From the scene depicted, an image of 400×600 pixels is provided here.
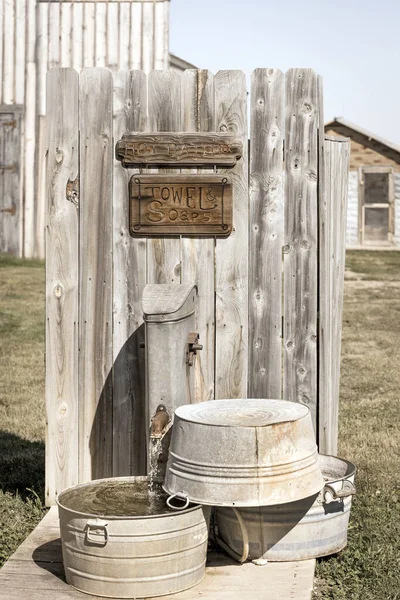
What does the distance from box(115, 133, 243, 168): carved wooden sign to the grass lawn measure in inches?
78.7

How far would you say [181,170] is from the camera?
500cm

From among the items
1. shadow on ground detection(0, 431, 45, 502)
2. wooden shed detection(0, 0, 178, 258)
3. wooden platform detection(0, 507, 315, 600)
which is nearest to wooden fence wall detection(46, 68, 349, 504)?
shadow on ground detection(0, 431, 45, 502)

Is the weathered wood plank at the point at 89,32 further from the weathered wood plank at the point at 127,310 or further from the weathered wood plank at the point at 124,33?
the weathered wood plank at the point at 127,310

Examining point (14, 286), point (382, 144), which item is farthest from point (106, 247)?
point (382, 144)

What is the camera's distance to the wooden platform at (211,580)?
13.1ft

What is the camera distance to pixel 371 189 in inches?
1109

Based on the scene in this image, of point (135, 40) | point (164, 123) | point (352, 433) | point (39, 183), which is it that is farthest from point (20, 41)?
point (164, 123)

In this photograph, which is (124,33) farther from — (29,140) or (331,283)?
(331,283)

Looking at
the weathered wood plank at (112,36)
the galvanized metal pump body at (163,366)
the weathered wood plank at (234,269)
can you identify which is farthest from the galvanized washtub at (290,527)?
the weathered wood plank at (112,36)

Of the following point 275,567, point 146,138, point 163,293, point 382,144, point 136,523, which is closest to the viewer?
point 136,523

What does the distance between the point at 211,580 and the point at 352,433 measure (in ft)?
9.95

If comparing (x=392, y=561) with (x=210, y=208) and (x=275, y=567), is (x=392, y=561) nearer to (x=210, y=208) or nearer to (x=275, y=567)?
(x=275, y=567)

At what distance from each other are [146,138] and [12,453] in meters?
2.62

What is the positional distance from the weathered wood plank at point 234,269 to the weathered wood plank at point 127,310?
0.41 m
